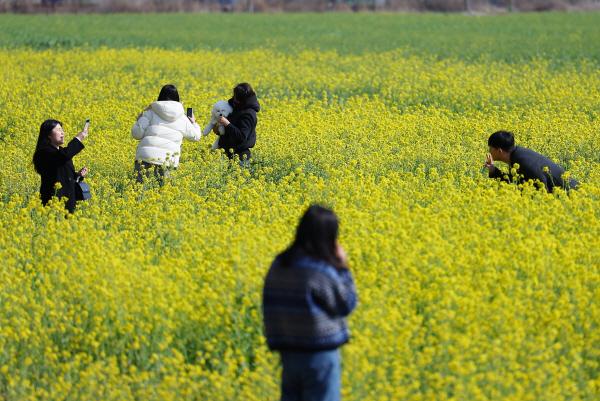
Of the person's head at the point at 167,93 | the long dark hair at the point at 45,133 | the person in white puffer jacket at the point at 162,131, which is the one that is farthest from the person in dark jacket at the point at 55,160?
the person's head at the point at 167,93

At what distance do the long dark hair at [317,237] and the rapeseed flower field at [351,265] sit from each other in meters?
0.81

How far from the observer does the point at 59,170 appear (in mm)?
7004

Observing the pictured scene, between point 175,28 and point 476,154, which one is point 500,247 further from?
point 175,28

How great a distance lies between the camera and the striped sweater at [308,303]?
3434mm

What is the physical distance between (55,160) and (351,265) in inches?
132

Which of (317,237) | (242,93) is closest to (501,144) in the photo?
(242,93)

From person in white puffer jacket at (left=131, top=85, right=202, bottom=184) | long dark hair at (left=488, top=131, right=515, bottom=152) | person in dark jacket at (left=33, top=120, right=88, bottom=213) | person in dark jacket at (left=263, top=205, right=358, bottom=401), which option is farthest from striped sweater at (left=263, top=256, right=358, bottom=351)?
person in white puffer jacket at (left=131, top=85, right=202, bottom=184)

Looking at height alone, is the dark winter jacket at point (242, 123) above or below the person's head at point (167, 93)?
below

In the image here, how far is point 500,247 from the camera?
5539 mm

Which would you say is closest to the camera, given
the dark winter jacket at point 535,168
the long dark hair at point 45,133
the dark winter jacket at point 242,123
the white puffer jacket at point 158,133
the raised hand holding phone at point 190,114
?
the long dark hair at point 45,133

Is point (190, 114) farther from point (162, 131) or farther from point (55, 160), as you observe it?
point (55, 160)

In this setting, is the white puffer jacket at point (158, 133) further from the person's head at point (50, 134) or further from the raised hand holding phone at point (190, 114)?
the person's head at point (50, 134)

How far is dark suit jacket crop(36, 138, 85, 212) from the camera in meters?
6.83

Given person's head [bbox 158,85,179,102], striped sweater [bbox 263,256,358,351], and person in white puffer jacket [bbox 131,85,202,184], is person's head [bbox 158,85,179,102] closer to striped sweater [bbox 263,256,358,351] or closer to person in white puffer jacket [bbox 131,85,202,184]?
person in white puffer jacket [bbox 131,85,202,184]
